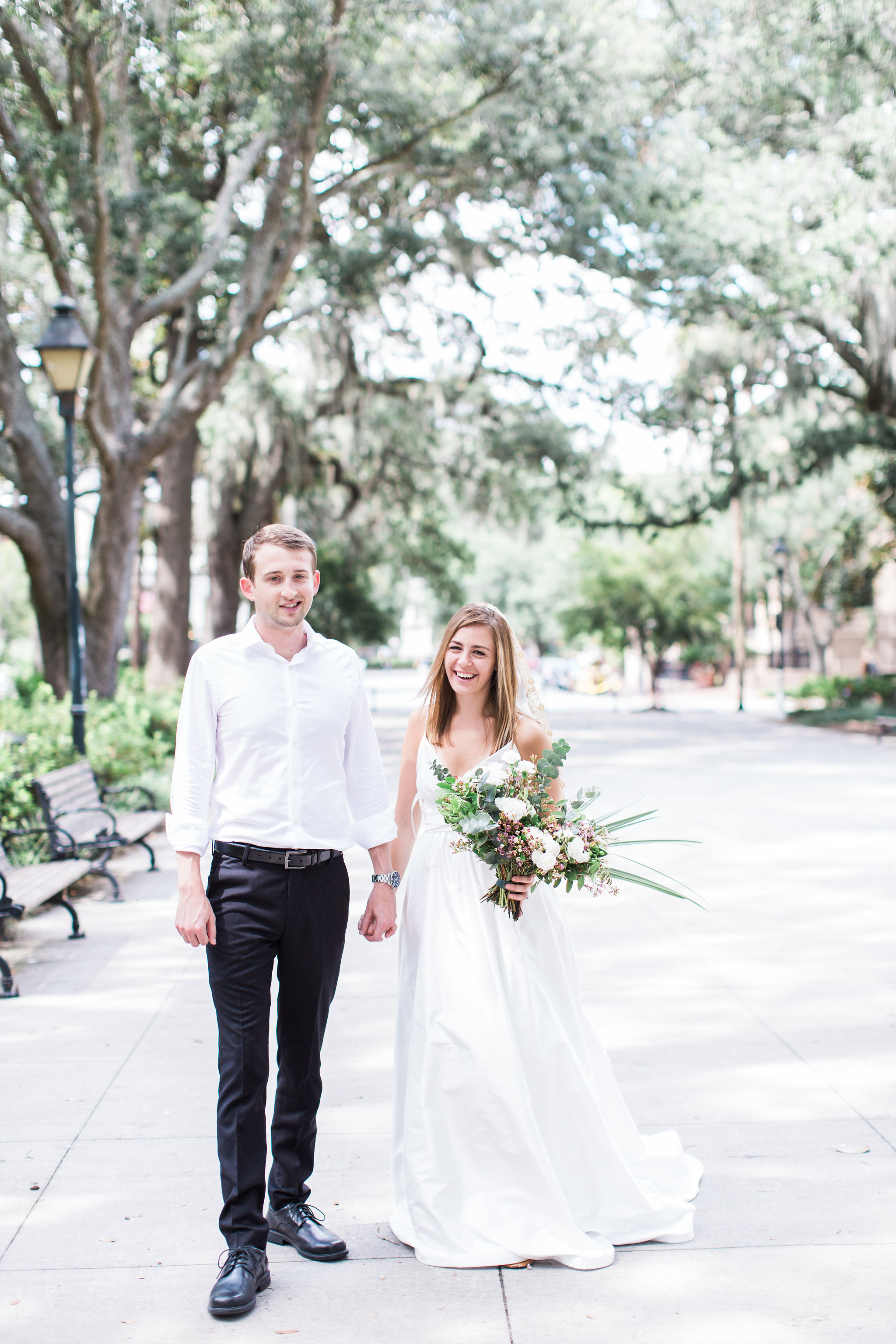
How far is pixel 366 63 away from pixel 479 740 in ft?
37.6

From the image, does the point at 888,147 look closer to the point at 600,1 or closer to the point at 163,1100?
the point at 600,1

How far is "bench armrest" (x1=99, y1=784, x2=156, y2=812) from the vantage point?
10312 millimetres

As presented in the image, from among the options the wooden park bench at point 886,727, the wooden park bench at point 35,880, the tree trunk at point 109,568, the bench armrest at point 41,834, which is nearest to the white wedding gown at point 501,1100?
the wooden park bench at point 35,880

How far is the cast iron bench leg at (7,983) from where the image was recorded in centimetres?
596

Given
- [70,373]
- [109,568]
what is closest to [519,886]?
[70,373]

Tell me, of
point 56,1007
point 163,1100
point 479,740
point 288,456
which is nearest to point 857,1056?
point 479,740

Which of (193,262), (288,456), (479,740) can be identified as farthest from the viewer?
(288,456)

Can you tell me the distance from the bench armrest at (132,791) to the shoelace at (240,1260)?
286 inches

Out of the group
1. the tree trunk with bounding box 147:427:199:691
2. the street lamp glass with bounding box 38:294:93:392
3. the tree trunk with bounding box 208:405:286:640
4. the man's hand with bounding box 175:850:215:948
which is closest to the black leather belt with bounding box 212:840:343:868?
the man's hand with bounding box 175:850:215:948

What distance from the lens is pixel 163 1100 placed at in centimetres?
464

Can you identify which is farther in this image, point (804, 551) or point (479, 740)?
point (804, 551)

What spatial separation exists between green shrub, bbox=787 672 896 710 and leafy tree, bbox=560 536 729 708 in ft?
16.1

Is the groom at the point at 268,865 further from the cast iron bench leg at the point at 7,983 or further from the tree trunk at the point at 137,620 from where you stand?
the tree trunk at the point at 137,620

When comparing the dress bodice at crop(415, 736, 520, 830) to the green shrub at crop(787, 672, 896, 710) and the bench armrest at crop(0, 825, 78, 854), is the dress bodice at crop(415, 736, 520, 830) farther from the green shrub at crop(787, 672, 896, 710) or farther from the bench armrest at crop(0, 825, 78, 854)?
the green shrub at crop(787, 672, 896, 710)
